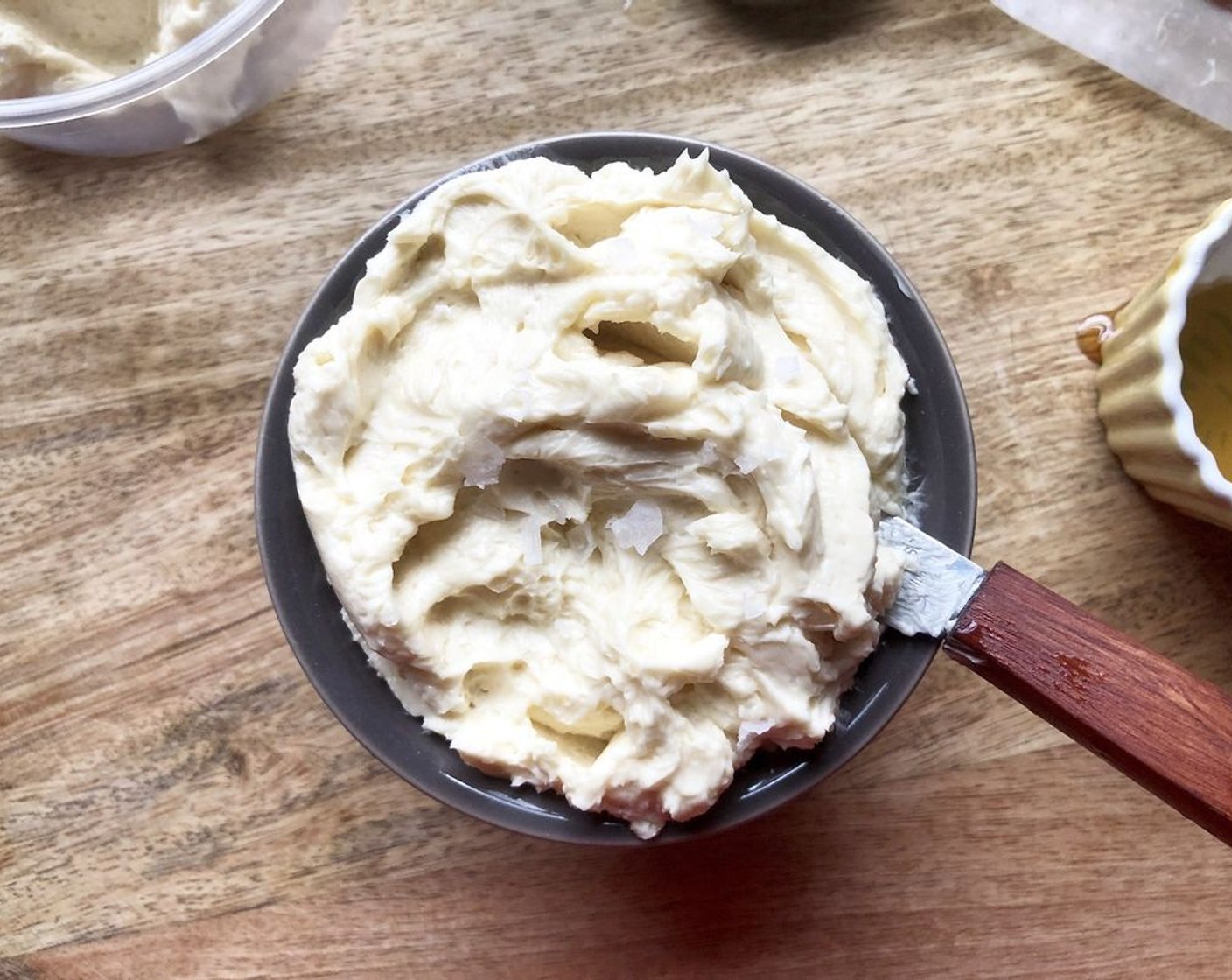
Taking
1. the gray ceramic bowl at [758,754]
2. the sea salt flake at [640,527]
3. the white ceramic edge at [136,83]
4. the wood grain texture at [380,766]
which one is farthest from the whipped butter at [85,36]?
the sea salt flake at [640,527]

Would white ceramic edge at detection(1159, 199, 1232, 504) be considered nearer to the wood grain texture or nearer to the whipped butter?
the wood grain texture

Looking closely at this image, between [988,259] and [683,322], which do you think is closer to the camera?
[683,322]

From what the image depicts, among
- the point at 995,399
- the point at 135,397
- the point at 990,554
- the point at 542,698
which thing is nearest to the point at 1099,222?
the point at 995,399

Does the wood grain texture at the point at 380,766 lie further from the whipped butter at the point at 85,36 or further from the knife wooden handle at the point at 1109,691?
the knife wooden handle at the point at 1109,691

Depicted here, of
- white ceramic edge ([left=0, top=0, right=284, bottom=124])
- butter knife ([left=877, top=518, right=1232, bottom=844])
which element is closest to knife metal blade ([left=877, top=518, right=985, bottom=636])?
butter knife ([left=877, top=518, right=1232, bottom=844])

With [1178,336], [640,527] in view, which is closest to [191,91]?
[640,527]

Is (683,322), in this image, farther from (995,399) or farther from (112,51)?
(112,51)

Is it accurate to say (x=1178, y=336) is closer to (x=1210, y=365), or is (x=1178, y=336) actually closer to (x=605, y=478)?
(x=1210, y=365)
